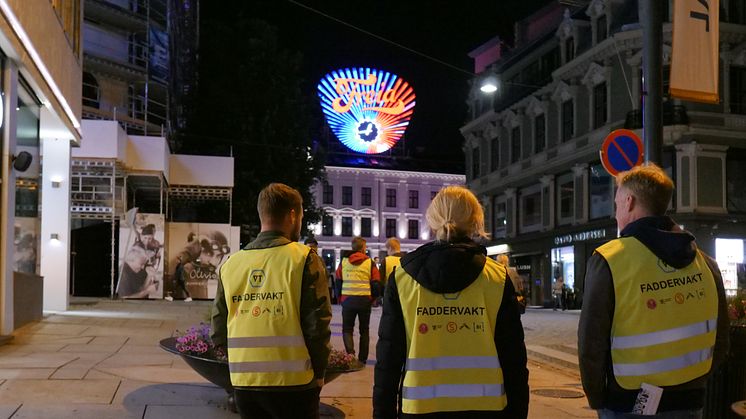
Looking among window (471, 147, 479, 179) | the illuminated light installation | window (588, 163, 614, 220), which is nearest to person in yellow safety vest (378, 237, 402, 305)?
window (588, 163, 614, 220)

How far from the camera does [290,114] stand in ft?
121

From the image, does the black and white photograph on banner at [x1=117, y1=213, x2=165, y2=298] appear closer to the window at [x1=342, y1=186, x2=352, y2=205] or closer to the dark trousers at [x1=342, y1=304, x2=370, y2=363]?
the dark trousers at [x1=342, y1=304, x2=370, y2=363]

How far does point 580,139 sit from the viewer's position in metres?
35.4

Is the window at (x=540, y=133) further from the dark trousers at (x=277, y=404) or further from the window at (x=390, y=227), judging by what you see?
the dark trousers at (x=277, y=404)

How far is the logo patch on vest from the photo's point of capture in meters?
3.90

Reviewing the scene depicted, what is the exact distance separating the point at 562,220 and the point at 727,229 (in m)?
8.77

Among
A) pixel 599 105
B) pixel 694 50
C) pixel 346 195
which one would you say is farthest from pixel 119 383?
pixel 346 195

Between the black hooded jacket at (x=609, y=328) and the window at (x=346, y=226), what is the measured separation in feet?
214

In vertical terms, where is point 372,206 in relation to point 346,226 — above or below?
above

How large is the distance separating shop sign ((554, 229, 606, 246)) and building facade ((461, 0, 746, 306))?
56mm

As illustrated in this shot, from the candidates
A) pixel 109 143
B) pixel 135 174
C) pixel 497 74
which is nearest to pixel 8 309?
pixel 109 143

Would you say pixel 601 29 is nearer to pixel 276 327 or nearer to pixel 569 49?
pixel 569 49

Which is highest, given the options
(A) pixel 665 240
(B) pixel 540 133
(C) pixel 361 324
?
(B) pixel 540 133

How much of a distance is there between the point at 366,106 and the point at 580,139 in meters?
29.5
